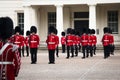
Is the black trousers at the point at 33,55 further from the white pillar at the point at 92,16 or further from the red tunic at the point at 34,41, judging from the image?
the white pillar at the point at 92,16

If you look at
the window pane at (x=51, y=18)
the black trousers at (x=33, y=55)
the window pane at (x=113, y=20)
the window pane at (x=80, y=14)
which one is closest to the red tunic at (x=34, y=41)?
the black trousers at (x=33, y=55)

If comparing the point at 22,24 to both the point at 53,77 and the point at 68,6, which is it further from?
the point at 53,77

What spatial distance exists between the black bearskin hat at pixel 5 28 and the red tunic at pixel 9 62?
0.21 meters

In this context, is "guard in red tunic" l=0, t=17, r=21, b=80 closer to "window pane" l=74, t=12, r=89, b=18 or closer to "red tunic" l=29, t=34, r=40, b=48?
"red tunic" l=29, t=34, r=40, b=48

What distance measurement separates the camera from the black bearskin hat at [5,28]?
22.3ft

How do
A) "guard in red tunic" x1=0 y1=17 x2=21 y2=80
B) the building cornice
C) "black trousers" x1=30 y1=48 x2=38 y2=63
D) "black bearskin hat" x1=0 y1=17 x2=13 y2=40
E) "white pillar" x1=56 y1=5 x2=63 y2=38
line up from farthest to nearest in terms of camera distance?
1. "white pillar" x1=56 y1=5 x2=63 y2=38
2. the building cornice
3. "black trousers" x1=30 y1=48 x2=38 y2=63
4. "black bearskin hat" x1=0 y1=17 x2=13 y2=40
5. "guard in red tunic" x1=0 y1=17 x2=21 y2=80

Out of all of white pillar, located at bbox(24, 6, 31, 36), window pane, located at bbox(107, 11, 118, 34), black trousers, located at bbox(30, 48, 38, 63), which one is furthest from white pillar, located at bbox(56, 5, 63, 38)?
black trousers, located at bbox(30, 48, 38, 63)

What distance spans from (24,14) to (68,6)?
3923 mm

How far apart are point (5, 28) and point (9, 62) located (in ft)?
1.70

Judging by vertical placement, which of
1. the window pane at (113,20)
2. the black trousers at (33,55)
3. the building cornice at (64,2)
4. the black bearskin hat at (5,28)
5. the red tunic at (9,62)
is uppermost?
Answer: the building cornice at (64,2)

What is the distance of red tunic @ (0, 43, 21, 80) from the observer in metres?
6.56

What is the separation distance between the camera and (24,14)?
41188 millimetres

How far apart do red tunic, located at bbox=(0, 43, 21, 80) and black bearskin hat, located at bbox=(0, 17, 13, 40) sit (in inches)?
8.2

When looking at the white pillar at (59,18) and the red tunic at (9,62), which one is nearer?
the red tunic at (9,62)
